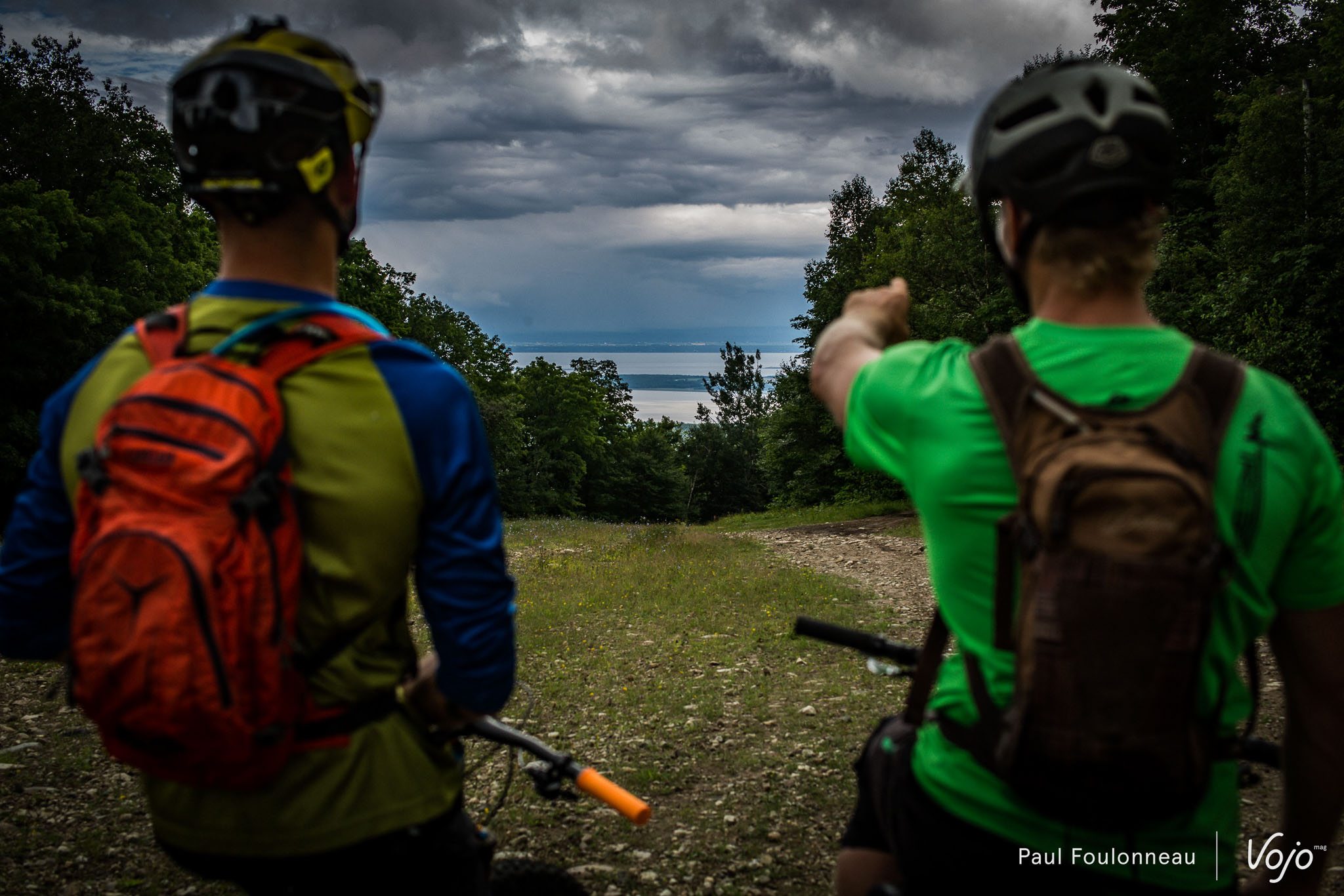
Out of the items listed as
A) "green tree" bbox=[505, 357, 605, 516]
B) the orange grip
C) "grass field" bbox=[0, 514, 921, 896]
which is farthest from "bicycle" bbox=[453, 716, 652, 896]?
"green tree" bbox=[505, 357, 605, 516]

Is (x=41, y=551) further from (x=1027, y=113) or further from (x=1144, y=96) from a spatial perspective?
(x=1144, y=96)

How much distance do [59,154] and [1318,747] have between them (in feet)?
129

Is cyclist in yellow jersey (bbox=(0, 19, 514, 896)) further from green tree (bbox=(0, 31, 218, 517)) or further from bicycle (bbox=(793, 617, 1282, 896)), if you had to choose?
green tree (bbox=(0, 31, 218, 517))

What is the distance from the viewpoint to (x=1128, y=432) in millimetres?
1477

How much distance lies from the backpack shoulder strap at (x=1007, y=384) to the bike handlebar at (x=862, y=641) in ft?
2.77

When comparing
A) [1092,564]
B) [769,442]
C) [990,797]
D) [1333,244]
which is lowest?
[769,442]

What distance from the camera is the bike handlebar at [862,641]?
2279 millimetres

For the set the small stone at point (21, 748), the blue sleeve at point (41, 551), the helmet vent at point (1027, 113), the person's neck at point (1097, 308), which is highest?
the helmet vent at point (1027, 113)

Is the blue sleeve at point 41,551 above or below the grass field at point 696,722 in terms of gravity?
above

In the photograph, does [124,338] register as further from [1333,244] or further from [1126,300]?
[1333,244]

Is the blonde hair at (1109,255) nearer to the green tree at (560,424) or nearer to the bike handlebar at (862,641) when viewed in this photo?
the bike handlebar at (862,641)

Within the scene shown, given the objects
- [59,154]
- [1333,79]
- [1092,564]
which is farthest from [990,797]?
[59,154]

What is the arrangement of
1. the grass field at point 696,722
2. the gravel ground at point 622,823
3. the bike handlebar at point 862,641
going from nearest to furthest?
the bike handlebar at point 862,641 < the gravel ground at point 622,823 < the grass field at point 696,722

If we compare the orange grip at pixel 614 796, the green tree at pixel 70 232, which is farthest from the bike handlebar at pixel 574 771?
the green tree at pixel 70 232
